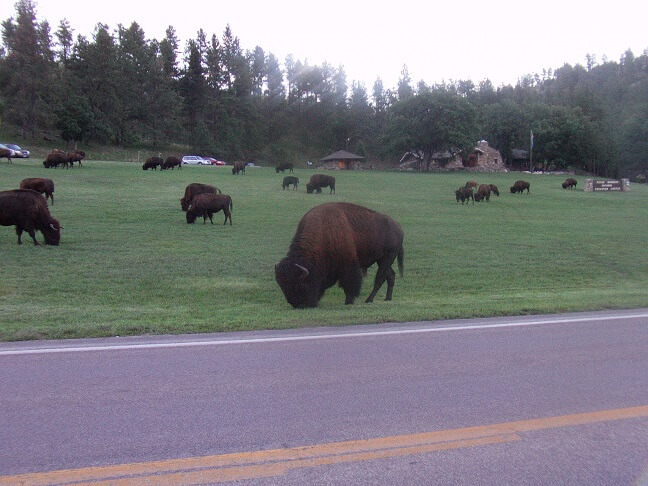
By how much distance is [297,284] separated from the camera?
1220 cm

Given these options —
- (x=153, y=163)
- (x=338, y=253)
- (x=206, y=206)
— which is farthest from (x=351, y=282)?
(x=153, y=163)

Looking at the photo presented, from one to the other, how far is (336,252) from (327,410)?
7.59 m

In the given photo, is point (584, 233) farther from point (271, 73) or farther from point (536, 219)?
point (271, 73)

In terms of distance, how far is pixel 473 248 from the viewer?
2261 cm

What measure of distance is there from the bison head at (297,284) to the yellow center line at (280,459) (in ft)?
23.2

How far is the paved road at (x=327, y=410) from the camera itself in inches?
180

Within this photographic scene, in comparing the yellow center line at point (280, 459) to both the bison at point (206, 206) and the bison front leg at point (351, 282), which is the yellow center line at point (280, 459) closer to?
the bison front leg at point (351, 282)

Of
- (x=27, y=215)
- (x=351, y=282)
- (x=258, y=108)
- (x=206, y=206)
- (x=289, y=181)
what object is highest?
(x=258, y=108)

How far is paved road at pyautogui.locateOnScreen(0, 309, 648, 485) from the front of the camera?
4.58 metres

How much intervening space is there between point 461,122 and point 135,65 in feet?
157

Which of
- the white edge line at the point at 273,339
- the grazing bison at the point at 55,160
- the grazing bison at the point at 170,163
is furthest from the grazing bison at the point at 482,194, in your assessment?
the white edge line at the point at 273,339

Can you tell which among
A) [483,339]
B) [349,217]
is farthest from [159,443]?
[349,217]

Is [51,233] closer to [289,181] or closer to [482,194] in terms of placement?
[289,181]

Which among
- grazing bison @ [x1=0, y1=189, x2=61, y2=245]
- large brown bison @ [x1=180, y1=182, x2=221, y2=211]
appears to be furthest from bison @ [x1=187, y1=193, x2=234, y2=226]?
grazing bison @ [x1=0, y1=189, x2=61, y2=245]
